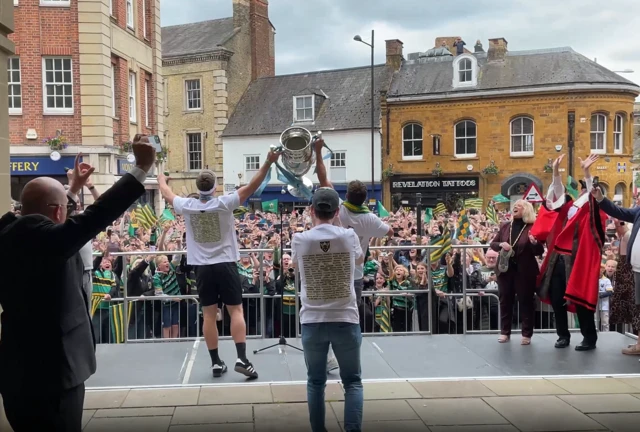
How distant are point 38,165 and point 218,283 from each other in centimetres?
1596

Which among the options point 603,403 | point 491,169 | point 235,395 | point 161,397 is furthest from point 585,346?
point 491,169

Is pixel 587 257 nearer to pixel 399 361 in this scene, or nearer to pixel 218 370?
pixel 399 361

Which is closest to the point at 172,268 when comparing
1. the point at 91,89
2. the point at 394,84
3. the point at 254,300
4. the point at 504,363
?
the point at 254,300

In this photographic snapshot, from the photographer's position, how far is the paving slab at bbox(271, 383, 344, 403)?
5434 mm

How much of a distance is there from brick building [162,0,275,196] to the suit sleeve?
32.1 metres

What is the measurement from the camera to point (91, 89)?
19.8 metres

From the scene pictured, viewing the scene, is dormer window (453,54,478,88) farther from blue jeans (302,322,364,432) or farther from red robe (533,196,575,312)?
blue jeans (302,322,364,432)

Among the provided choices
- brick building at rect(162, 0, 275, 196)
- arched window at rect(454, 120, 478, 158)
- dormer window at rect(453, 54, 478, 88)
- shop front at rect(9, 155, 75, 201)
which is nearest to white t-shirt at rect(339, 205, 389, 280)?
shop front at rect(9, 155, 75, 201)

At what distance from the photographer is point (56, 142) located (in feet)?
64.2

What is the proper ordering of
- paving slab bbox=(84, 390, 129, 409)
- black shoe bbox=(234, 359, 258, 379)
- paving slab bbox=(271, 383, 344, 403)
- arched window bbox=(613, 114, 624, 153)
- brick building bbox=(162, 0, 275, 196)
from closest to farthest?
paving slab bbox=(84, 390, 129, 409) → paving slab bbox=(271, 383, 344, 403) → black shoe bbox=(234, 359, 258, 379) → arched window bbox=(613, 114, 624, 153) → brick building bbox=(162, 0, 275, 196)

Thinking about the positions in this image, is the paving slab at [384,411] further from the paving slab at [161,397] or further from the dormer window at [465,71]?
the dormer window at [465,71]

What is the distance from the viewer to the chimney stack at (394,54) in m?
33.2

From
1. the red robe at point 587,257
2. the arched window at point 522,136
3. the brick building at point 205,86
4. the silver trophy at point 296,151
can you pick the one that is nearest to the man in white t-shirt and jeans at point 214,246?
the silver trophy at point 296,151

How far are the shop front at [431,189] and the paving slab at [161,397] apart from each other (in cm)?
2522
